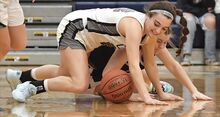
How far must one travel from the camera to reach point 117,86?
13.3ft

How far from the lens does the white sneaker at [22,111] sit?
3.47 meters

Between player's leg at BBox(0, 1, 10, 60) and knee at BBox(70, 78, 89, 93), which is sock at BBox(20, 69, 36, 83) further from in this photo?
knee at BBox(70, 78, 89, 93)

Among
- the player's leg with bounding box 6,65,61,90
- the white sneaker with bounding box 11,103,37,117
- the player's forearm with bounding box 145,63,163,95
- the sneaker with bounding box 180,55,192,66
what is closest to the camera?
the white sneaker with bounding box 11,103,37,117

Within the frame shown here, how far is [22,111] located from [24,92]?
0.45m

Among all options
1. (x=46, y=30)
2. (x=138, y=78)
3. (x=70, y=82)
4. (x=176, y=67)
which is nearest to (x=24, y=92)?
(x=70, y=82)

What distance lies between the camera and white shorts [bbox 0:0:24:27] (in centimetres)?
390

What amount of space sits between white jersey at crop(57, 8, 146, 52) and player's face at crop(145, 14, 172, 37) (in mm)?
200

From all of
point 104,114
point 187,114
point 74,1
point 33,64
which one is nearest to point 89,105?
point 104,114

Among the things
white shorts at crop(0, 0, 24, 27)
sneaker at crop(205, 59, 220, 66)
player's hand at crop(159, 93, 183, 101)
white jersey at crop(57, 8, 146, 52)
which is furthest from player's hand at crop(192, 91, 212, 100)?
sneaker at crop(205, 59, 220, 66)

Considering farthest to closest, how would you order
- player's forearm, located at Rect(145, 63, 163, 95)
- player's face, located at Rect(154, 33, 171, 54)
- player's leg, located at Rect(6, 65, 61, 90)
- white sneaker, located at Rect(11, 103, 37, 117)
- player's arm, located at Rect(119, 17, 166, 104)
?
player's leg, located at Rect(6, 65, 61, 90), player's forearm, located at Rect(145, 63, 163, 95), player's face, located at Rect(154, 33, 171, 54), player's arm, located at Rect(119, 17, 166, 104), white sneaker, located at Rect(11, 103, 37, 117)

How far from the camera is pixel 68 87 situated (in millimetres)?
4082

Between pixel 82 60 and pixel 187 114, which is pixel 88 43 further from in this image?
pixel 187 114

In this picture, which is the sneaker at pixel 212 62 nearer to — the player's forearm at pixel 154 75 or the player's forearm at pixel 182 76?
the player's forearm at pixel 182 76

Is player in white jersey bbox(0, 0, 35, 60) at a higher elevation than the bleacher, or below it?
higher
